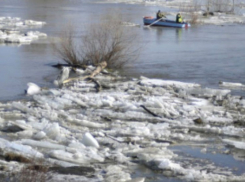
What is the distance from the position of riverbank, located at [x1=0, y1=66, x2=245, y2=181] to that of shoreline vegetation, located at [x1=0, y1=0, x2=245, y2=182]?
0.6 inches

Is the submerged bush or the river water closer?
the river water

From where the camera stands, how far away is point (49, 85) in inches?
630

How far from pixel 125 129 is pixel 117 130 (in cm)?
18

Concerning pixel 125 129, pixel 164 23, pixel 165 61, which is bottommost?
pixel 164 23

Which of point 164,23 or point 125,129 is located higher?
point 125,129

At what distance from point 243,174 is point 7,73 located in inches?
437

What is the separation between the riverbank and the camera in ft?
27.2

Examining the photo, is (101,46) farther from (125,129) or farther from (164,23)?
Result: (164,23)

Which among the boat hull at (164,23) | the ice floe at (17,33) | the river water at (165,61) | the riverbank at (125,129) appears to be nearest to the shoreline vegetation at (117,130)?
the riverbank at (125,129)

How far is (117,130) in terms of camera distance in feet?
34.3

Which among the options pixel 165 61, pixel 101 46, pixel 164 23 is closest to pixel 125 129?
pixel 101 46

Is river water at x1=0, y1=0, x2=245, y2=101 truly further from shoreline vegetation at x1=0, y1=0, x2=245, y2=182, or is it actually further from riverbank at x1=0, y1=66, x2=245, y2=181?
riverbank at x1=0, y1=66, x2=245, y2=181

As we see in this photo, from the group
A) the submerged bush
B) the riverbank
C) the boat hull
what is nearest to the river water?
the submerged bush

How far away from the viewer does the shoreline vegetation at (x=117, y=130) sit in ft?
26.5
